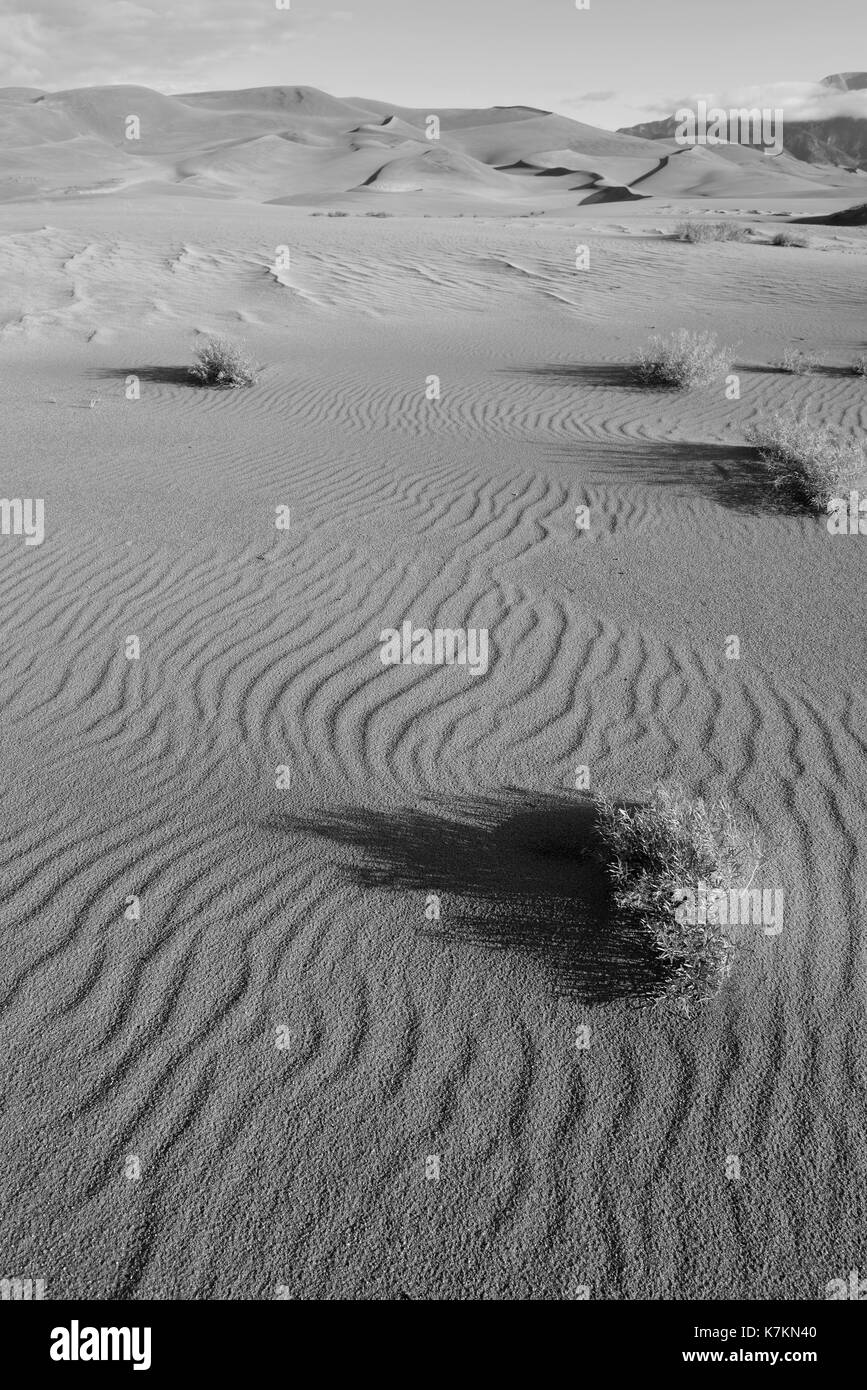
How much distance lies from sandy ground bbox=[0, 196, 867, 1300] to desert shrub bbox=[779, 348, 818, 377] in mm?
4539

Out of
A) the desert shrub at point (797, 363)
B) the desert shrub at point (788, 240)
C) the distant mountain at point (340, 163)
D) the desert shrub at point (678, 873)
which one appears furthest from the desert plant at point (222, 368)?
the distant mountain at point (340, 163)

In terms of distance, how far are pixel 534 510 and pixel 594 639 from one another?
8.27 ft

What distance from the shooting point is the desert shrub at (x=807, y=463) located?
7715 millimetres

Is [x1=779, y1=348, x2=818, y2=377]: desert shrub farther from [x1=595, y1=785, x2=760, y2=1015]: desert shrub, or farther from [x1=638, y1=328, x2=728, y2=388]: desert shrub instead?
[x1=595, y1=785, x2=760, y2=1015]: desert shrub

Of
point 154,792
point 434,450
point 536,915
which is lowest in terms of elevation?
point 536,915

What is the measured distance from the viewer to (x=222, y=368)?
12.5m

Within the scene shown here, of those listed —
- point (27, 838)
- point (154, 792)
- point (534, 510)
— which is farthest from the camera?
point (534, 510)

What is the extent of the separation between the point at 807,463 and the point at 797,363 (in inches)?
248

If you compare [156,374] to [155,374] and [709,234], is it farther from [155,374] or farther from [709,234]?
[709,234]

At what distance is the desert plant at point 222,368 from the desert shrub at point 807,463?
7166 mm

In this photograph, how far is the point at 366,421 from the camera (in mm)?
11195
